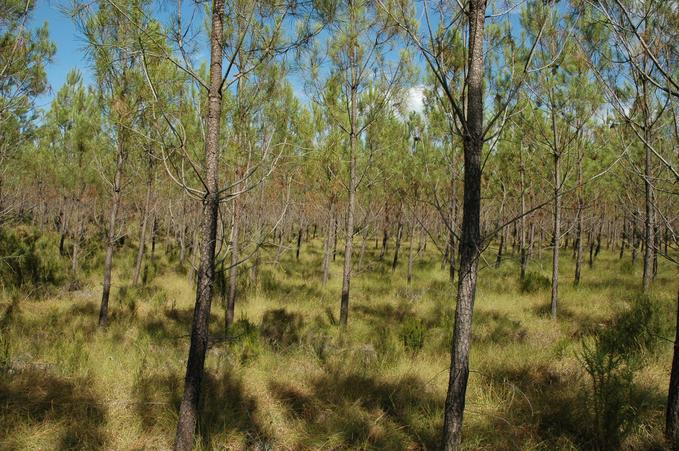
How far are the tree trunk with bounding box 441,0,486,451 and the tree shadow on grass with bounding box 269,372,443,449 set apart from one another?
1.39 m

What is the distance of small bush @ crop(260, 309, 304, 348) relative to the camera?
684cm

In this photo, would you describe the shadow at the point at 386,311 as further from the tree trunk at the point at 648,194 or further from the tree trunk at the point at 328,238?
the tree trunk at the point at 648,194

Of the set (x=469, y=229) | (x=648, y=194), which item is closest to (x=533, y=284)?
(x=648, y=194)

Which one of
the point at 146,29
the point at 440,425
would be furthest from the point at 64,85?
the point at 440,425

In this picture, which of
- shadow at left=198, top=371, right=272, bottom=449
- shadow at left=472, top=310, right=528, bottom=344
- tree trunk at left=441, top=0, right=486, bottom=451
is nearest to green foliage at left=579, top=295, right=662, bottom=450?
tree trunk at left=441, top=0, right=486, bottom=451

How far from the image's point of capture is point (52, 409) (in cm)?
379

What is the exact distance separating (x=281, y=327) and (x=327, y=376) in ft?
9.07

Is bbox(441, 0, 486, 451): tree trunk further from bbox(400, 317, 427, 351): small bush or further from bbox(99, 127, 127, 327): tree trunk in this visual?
bbox(99, 127, 127, 327): tree trunk

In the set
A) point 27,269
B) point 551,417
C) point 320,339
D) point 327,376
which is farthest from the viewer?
point 27,269

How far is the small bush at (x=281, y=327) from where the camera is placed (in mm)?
6840

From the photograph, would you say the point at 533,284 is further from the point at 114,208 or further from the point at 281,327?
the point at 114,208

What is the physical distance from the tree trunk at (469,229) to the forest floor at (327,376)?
417mm

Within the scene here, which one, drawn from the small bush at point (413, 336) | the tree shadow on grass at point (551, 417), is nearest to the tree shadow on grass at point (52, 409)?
the tree shadow on grass at point (551, 417)

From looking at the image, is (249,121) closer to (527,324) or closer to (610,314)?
(527,324)
